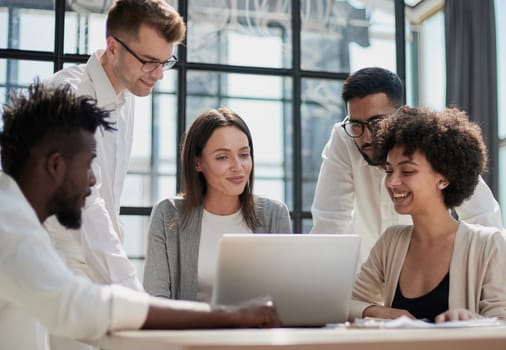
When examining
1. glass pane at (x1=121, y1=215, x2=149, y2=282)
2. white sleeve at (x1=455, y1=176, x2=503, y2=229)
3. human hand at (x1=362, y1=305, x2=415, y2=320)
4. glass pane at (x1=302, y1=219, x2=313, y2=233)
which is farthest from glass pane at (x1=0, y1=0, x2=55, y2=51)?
human hand at (x1=362, y1=305, x2=415, y2=320)

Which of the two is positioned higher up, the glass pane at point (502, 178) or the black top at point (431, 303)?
the glass pane at point (502, 178)

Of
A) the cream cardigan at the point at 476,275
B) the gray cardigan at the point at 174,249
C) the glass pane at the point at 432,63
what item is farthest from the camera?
the glass pane at the point at 432,63

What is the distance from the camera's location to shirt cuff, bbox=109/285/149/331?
134cm

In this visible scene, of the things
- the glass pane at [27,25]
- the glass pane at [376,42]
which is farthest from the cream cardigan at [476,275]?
the glass pane at [27,25]

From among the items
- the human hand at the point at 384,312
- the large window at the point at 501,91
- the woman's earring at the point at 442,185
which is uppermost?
the large window at the point at 501,91

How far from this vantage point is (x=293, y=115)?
4664mm

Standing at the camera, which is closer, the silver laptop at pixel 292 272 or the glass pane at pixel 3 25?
the silver laptop at pixel 292 272

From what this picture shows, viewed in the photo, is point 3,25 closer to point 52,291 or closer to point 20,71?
point 20,71

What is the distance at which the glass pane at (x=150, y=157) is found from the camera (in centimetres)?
445

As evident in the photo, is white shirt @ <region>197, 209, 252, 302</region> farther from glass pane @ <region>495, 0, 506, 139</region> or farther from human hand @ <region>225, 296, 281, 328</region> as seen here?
glass pane @ <region>495, 0, 506, 139</region>

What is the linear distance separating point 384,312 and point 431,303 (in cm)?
18

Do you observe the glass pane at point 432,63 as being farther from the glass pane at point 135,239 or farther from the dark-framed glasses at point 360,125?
Result: the dark-framed glasses at point 360,125

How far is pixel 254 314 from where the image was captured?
143 cm

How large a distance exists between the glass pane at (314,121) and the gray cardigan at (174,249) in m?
A: 1.94
